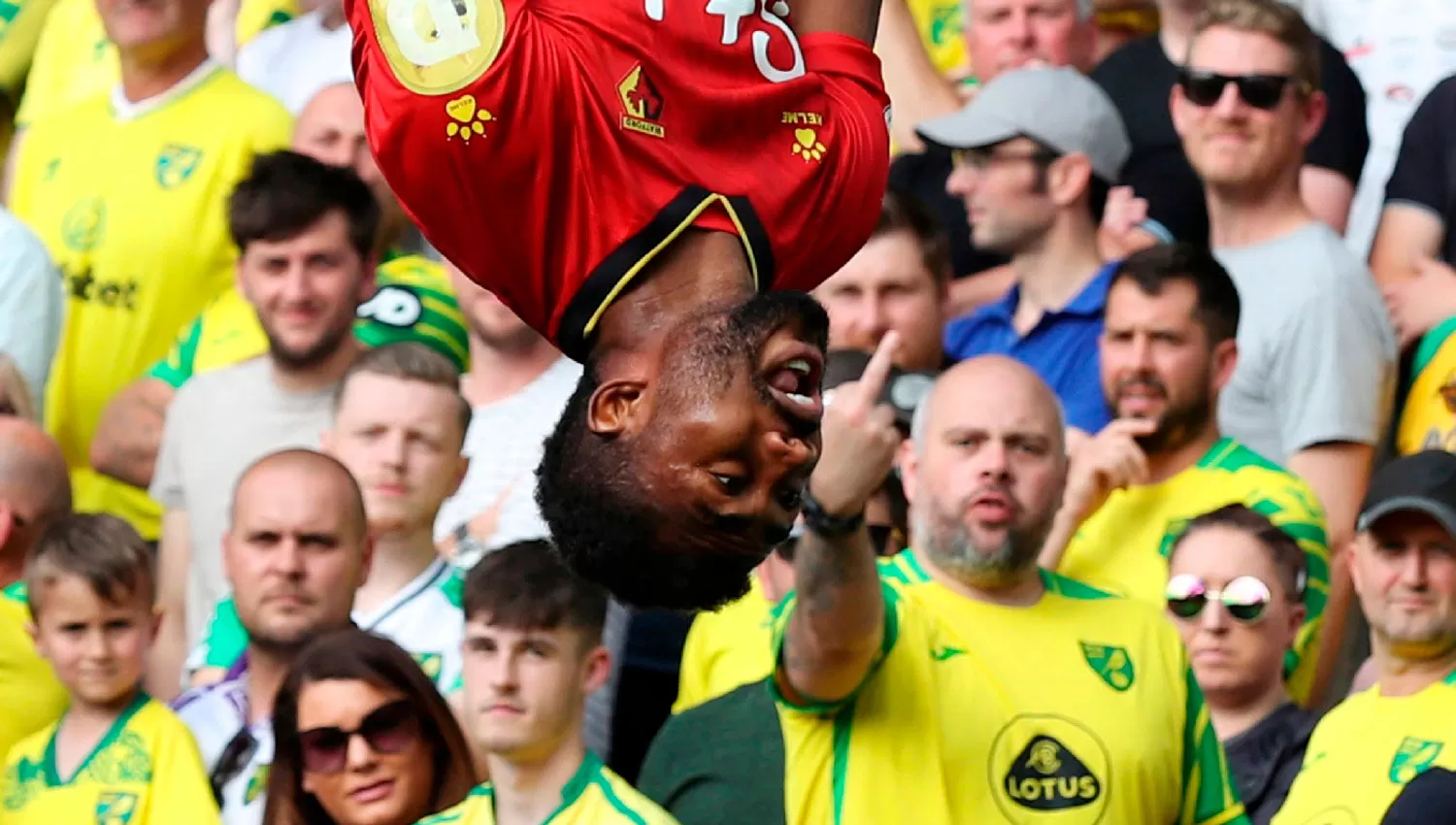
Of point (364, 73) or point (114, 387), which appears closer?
point (364, 73)

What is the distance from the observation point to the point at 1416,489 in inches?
220

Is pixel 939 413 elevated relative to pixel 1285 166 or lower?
lower

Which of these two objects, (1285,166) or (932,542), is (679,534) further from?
(1285,166)

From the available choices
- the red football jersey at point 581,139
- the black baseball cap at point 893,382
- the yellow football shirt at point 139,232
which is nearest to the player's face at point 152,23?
the yellow football shirt at point 139,232

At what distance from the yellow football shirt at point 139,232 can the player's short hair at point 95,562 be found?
4.39ft

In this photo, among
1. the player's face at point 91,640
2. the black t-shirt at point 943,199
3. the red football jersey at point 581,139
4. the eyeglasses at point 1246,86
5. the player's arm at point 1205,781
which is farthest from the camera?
the black t-shirt at point 943,199

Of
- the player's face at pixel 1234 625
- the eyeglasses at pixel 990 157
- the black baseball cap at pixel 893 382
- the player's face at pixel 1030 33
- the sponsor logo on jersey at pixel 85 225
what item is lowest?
the player's face at pixel 1234 625

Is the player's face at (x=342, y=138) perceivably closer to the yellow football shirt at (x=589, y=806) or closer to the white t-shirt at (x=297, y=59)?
the white t-shirt at (x=297, y=59)

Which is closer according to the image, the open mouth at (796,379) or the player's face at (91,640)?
the open mouth at (796,379)

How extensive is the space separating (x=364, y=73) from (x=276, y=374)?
2752mm

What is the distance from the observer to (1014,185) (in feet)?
22.6

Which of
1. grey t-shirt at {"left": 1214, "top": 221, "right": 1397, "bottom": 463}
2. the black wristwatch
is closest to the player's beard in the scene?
the black wristwatch

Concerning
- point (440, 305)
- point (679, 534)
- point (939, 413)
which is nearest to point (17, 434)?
point (440, 305)

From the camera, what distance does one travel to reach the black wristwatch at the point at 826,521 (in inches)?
190
